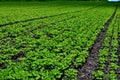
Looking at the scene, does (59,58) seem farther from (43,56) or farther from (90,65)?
(90,65)

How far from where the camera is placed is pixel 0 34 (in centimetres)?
2048

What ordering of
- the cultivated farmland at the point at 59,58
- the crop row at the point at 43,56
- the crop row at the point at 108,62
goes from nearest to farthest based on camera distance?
the crop row at the point at 43,56
the cultivated farmland at the point at 59,58
the crop row at the point at 108,62

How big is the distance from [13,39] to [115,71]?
8.56m

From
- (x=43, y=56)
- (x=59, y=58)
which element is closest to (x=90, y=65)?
(x=59, y=58)

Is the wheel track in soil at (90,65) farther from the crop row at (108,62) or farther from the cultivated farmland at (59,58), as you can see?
the crop row at (108,62)

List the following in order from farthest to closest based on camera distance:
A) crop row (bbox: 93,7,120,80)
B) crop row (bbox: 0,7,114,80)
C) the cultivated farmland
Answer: crop row (bbox: 93,7,120,80) → the cultivated farmland → crop row (bbox: 0,7,114,80)

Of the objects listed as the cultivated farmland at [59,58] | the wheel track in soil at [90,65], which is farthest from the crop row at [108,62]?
the wheel track in soil at [90,65]

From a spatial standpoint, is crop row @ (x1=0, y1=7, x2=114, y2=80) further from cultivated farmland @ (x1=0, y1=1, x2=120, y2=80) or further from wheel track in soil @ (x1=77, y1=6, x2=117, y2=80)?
wheel track in soil @ (x1=77, y1=6, x2=117, y2=80)

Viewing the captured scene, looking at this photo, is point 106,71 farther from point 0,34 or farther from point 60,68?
point 0,34

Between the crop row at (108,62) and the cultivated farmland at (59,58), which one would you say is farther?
the crop row at (108,62)

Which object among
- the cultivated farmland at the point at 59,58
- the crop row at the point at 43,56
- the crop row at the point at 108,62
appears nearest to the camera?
the crop row at the point at 43,56

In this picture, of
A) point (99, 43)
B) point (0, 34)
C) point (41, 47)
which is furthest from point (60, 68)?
point (0, 34)

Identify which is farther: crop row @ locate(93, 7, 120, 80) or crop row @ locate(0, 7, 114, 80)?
crop row @ locate(93, 7, 120, 80)

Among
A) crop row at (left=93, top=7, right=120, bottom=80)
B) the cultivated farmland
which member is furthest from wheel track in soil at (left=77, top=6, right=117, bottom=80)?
crop row at (left=93, top=7, right=120, bottom=80)
